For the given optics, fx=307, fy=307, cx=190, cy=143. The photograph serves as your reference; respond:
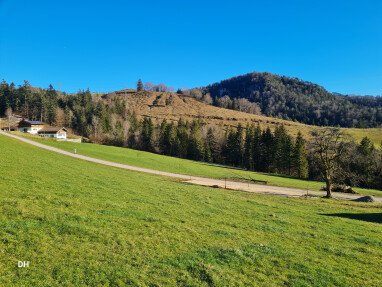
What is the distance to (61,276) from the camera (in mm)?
9445

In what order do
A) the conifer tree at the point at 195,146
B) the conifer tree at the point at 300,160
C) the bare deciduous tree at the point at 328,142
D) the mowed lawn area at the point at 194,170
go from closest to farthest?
the bare deciduous tree at the point at 328,142 < the mowed lawn area at the point at 194,170 < the conifer tree at the point at 300,160 < the conifer tree at the point at 195,146

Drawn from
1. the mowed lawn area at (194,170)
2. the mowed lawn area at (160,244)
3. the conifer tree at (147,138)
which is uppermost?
the conifer tree at (147,138)

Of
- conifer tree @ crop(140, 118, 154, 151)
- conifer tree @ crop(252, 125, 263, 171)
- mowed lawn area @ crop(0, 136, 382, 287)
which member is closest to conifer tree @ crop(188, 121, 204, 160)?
conifer tree @ crop(140, 118, 154, 151)

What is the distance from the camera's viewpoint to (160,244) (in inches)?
516

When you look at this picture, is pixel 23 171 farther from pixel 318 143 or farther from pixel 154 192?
pixel 318 143

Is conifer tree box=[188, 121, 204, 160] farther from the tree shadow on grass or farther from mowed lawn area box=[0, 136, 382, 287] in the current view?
mowed lawn area box=[0, 136, 382, 287]

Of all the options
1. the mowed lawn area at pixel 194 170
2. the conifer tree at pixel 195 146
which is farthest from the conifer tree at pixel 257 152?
the mowed lawn area at pixel 194 170

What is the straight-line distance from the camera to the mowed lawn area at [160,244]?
33.5ft

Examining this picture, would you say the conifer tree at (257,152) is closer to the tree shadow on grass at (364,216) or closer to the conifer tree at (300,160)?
the conifer tree at (300,160)

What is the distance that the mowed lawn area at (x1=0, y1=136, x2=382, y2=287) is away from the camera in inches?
402

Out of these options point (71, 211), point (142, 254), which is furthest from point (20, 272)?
point (71, 211)

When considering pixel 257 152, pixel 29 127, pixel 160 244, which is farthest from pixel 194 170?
pixel 29 127

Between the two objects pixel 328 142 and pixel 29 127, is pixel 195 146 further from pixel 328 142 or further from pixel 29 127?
pixel 328 142

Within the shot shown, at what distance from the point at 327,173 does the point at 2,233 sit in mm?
42053
